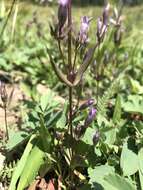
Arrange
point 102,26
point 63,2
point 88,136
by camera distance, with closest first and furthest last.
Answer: point 63,2, point 88,136, point 102,26

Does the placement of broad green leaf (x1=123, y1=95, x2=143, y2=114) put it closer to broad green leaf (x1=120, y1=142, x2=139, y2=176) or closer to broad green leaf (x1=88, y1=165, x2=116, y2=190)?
broad green leaf (x1=120, y1=142, x2=139, y2=176)

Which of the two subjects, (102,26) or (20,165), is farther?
(102,26)

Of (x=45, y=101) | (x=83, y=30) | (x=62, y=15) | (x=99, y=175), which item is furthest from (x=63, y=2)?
(x=45, y=101)

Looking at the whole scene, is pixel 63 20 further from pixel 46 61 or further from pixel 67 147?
pixel 46 61

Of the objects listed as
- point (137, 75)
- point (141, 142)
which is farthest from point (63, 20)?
point (137, 75)

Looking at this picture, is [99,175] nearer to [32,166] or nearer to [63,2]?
[32,166]

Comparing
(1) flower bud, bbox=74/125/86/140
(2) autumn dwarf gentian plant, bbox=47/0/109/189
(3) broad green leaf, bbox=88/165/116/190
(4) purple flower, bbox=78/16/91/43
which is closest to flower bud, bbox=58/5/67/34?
(2) autumn dwarf gentian plant, bbox=47/0/109/189

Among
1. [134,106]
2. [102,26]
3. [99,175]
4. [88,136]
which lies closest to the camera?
[99,175]
